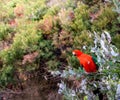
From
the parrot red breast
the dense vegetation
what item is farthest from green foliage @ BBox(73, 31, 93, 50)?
the parrot red breast

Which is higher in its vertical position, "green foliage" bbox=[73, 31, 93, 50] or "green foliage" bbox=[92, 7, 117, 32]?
"green foliage" bbox=[92, 7, 117, 32]

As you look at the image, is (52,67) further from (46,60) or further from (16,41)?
(16,41)

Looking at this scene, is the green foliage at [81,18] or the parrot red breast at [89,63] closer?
the parrot red breast at [89,63]

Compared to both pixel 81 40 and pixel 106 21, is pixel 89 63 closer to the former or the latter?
pixel 81 40

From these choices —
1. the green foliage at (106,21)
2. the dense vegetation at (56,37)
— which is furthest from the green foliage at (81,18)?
the green foliage at (106,21)

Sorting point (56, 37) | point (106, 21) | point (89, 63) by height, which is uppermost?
point (106, 21)

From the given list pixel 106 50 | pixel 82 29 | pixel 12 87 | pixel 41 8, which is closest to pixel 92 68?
→ pixel 106 50

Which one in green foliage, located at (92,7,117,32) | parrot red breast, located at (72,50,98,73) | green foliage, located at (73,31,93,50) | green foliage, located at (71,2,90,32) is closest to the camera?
parrot red breast, located at (72,50,98,73)

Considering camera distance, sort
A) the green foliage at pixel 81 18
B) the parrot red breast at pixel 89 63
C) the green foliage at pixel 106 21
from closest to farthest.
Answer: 1. the parrot red breast at pixel 89 63
2. the green foliage at pixel 106 21
3. the green foliage at pixel 81 18

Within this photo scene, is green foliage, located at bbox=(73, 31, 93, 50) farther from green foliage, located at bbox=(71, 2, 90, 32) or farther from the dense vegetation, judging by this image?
green foliage, located at bbox=(71, 2, 90, 32)

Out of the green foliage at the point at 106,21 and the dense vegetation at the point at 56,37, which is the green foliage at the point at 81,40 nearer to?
the dense vegetation at the point at 56,37

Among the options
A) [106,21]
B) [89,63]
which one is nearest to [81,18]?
[106,21]

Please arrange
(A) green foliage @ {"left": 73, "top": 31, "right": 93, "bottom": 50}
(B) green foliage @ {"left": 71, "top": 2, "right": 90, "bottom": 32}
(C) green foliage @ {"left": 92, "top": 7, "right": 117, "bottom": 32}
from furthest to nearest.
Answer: (B) green foliage @ {"left": 71, "top": 2, "right": 90, "bottom": 32}, (C) green foliage @ {"left": 92, "top": 7, "right": 117, "bottom": 32}, (A) green foliage @ {"left": 73, "top": 31, "right": 93, "bottom": 50}

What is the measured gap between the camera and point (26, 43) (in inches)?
270
